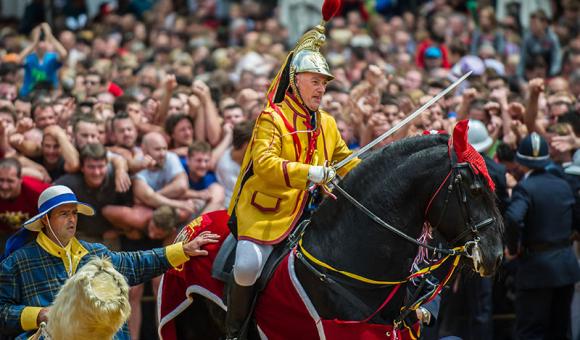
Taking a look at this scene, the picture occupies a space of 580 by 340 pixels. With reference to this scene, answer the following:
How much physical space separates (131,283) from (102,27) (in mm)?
16455

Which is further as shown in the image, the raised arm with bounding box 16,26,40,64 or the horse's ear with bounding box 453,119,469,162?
the raised arm with bounding box 16,26,40,64

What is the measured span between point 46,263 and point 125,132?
513cm

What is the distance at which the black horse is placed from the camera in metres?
7.95

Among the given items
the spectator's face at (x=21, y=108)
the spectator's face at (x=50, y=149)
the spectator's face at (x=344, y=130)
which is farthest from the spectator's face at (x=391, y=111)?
the spectator's face at (x=21, y=108)

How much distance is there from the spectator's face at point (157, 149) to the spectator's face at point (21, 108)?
264cm

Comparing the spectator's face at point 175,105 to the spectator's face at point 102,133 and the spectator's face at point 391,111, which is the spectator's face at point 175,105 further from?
the spectator's face at point 391,111

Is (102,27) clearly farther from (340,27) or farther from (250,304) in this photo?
(250,304)

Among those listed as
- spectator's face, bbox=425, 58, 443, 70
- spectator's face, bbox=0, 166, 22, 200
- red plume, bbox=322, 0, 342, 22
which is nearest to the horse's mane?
red plume, bbox=322, 0, 342, 22

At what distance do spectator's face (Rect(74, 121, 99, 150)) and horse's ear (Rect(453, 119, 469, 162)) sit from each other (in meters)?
5.77

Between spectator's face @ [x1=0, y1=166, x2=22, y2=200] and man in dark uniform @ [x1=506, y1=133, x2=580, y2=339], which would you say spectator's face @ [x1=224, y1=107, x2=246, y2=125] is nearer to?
spectator's face @ [x1=0, y1=166, x2=22, y2=200]

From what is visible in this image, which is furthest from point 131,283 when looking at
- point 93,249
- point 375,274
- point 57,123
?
point 57,123

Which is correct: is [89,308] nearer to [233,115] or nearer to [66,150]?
[66,150]

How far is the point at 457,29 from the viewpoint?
73.3 feet

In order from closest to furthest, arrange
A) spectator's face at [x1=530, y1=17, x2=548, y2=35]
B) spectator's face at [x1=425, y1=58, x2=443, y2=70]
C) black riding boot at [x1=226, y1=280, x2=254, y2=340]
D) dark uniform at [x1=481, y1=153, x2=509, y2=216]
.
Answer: black riding boot at [x1=226, y1=280, x2=254, y2=340]
dark uniform at [x1=481, y1=153, x2=509, y2=216]
spectator's face at [x1=425, y1=58, x2=443, y2=70]
spectator's face at [x1=530, y1=17, x2=548, y2=35]
